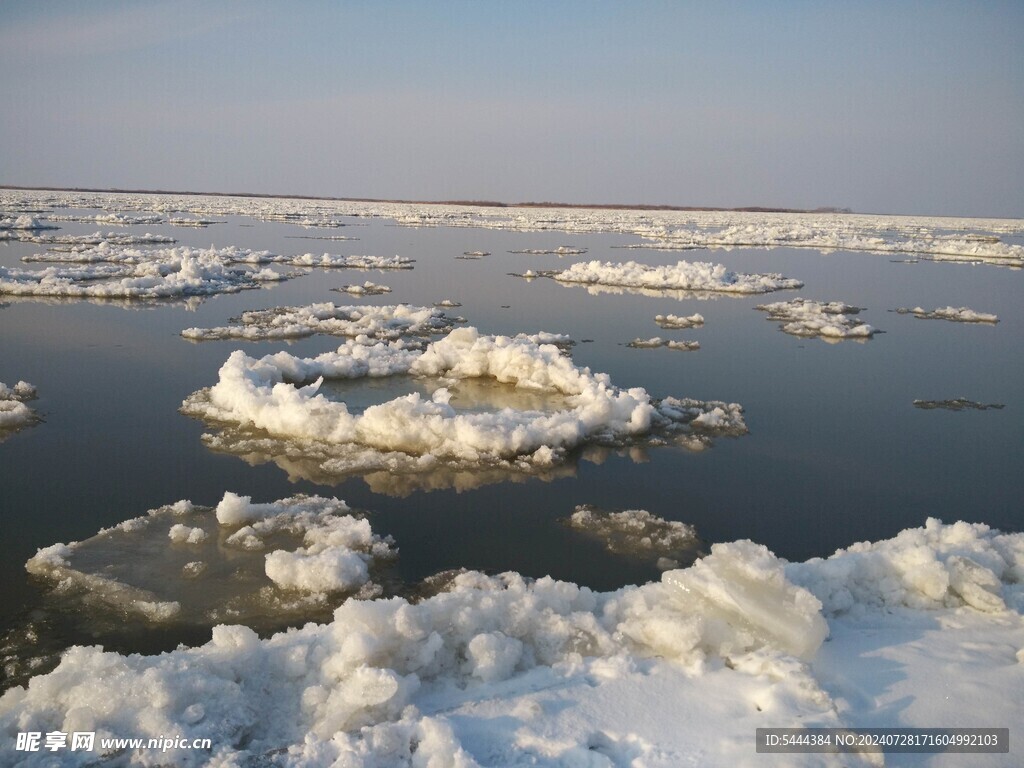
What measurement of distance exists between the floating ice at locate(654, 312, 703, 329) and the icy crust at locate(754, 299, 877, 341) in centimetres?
142

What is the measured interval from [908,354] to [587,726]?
390 inches

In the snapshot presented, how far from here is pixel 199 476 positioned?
530cm

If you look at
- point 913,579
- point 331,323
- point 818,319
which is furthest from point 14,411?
point 818,319

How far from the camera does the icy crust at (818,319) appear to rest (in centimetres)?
1159

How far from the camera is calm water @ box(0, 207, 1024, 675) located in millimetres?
4512

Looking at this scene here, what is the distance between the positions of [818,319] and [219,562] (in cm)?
1126

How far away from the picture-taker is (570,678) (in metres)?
2.86

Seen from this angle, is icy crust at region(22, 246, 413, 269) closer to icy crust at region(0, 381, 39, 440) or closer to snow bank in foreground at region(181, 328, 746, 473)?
icy crust at region(0, 381, 39, 440)

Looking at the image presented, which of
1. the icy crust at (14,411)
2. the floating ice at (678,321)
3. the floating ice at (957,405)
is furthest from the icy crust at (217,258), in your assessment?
the floating ice at (957,405)

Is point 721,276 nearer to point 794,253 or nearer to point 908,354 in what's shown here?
point 908,354

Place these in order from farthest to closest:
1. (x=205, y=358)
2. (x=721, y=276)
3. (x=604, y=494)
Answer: (x=721, y=276), (x=205, y=358), (x=604, y=494)

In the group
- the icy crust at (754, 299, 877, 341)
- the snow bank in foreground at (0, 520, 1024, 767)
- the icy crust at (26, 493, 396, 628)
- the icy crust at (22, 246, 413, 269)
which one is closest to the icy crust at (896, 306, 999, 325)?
the icy crust at (754, 299, 877, 341)

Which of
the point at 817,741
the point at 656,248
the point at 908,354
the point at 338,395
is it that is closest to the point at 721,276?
the point at 908,354

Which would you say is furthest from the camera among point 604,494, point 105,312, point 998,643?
point 105,312
